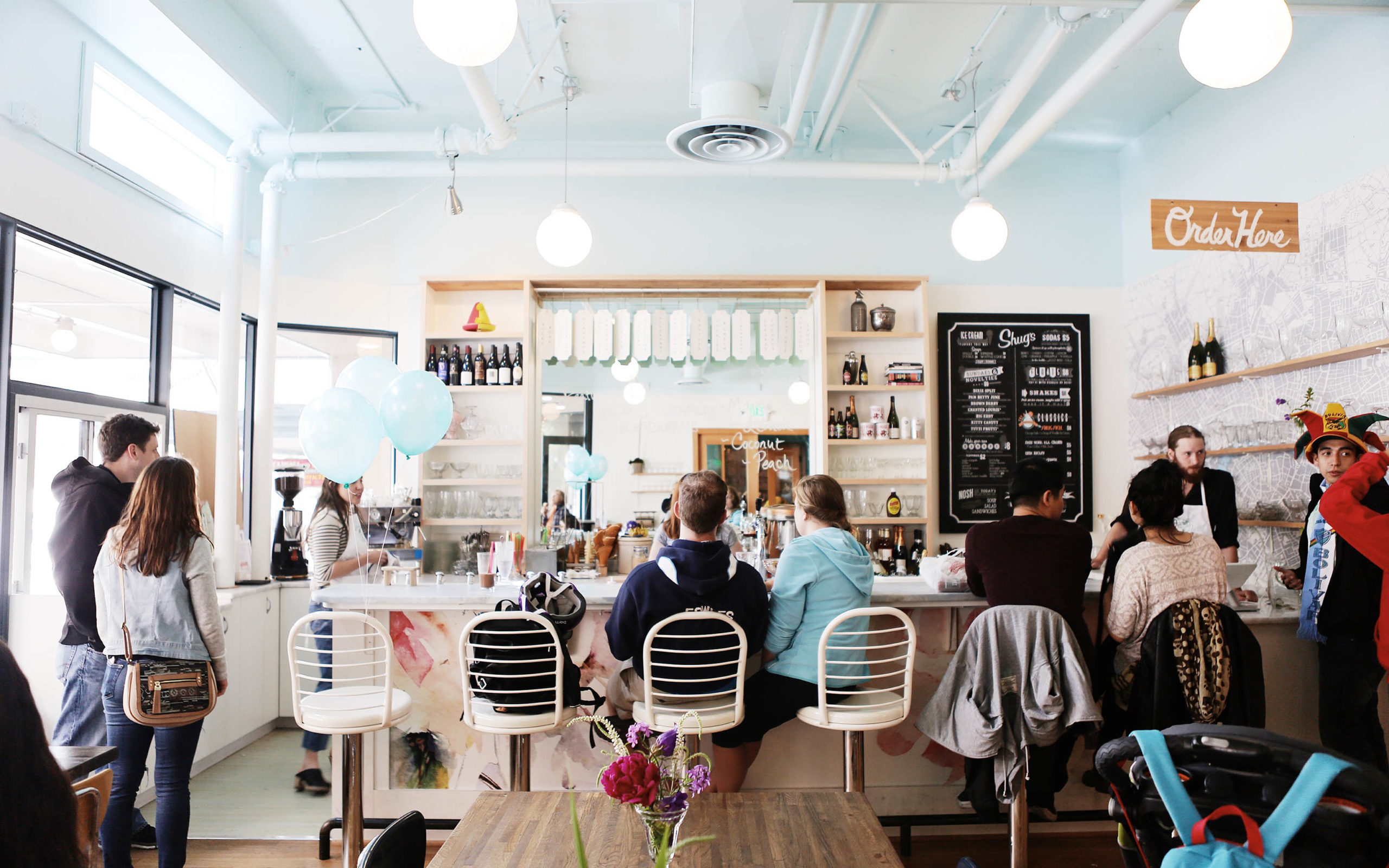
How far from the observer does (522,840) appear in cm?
172

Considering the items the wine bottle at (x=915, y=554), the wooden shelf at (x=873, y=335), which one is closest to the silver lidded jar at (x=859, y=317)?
the wooden shelf at (x=873, y=335)

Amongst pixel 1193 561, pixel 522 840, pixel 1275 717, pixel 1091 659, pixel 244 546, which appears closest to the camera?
pixel 522 840

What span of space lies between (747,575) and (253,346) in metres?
4.20

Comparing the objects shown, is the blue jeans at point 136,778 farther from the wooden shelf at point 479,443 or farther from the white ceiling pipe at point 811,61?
the white ceiling pipe at point 811,61

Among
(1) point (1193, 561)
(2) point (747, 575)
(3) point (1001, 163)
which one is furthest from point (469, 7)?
(3) point (1001, 163)

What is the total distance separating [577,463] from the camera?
608 centimetres

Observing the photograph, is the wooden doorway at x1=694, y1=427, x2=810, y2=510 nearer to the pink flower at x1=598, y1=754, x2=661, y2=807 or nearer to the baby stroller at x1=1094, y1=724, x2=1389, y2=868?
the baby stroller at x1=1094, y1=724, x2=1389, y2=868

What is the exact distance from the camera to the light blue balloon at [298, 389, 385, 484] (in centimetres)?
347

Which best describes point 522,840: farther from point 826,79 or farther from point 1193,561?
point 826,79

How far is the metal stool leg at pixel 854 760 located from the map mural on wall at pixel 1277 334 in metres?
2.80

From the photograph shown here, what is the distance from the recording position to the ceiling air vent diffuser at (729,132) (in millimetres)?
3570

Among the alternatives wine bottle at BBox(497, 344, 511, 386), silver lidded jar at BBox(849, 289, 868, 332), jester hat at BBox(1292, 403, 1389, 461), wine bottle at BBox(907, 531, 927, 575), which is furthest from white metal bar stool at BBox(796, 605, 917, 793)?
wine bottle at BBox(497, 344, 511, 386)

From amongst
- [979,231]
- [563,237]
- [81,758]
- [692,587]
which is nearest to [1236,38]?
[979,231]

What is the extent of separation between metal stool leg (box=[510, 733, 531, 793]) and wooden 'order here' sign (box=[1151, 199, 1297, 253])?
290 centimetres
